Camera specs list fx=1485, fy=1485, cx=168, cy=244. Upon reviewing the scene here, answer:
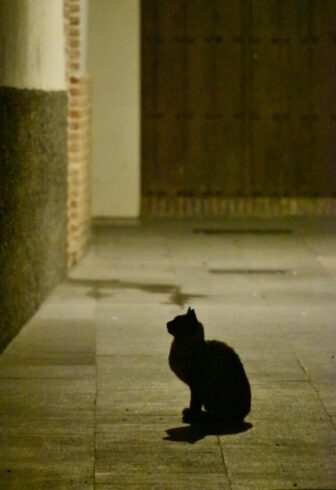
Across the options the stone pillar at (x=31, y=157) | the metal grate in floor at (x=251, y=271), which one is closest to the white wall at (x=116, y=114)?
the metal grate in floor at (x=251, y=271)

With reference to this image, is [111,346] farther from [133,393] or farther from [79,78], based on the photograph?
[79,78]

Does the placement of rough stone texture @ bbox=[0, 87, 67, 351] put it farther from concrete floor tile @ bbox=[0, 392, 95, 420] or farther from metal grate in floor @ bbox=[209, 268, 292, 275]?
metal grate in floor @ bbox=[209, 268, 292, 275]

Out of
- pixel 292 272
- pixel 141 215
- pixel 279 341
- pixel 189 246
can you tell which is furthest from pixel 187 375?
pixel 141 215

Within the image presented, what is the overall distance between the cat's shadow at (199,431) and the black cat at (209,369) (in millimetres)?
68

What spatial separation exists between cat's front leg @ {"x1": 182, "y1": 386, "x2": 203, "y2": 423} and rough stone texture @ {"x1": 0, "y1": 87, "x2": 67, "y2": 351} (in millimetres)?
2290

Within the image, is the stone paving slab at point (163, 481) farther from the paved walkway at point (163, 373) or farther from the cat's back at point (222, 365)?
the cat's back at point (222, 365)

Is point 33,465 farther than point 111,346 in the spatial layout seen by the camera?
No

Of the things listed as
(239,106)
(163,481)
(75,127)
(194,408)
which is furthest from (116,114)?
(163,481)

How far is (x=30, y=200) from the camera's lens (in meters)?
11.4

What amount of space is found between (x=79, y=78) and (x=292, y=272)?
2845 millimetres

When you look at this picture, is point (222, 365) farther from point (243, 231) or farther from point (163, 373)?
point (243, 231)

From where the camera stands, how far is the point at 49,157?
12.5 metres

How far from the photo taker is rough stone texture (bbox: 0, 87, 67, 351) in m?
10.2

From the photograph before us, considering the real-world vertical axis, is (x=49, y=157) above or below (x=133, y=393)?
above
